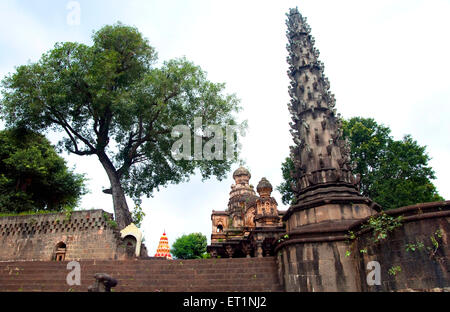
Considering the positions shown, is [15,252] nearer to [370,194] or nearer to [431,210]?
[431,210]

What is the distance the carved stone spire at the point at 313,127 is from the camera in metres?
12.1

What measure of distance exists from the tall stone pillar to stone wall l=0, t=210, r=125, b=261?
349 inches

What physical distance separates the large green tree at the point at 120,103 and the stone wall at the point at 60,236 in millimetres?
1610

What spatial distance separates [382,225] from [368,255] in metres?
0.96

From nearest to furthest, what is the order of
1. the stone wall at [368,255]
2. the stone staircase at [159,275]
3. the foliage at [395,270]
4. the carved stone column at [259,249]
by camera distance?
the stone wall at [368,255]
the foliage at [395,270]
the stone staircase at [159,275]
the carved stone column at [259,249]

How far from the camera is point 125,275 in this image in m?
10.8

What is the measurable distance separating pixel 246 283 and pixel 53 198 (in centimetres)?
2187

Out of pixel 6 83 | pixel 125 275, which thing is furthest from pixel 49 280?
pixel 6 83

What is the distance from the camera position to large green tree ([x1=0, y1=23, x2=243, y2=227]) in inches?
679

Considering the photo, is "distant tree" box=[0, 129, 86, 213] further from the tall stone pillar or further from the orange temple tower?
the orange temple tower

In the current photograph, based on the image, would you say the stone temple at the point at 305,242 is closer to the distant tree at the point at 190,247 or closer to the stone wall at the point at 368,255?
the stone wall at the point at 368,255

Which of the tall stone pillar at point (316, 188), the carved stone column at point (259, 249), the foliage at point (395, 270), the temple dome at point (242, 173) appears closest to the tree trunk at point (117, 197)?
the carved stone column at point (259, 249)

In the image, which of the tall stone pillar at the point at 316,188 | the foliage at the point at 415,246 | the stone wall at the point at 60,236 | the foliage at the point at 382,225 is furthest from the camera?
the stone wall at the point at 60,236

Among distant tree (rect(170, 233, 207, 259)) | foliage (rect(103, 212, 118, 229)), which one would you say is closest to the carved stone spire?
foliage (rect(103, 212, 118, 229))
